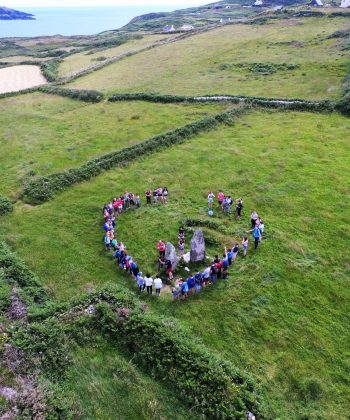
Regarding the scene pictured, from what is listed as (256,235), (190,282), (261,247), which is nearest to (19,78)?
(256,235)

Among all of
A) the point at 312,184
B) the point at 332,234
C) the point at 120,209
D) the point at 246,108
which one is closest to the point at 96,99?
the point at 246,108

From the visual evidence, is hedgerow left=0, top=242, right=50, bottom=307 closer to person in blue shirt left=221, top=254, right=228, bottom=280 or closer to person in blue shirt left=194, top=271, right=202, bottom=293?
person in blue shirt left=194, top=271, right=202, bottom=293

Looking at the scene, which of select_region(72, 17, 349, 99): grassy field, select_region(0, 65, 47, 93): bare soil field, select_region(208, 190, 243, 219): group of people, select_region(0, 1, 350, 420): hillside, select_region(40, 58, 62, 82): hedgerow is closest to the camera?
select_region(0, 1, 350, 420): hillside

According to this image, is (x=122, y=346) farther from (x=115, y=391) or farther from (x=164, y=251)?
(x=164, y=251)

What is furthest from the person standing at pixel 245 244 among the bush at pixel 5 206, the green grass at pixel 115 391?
the bush at pixel 5 206

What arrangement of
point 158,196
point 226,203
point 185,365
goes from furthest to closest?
1. point 158,196
2. point 226,203
3. point 185,365

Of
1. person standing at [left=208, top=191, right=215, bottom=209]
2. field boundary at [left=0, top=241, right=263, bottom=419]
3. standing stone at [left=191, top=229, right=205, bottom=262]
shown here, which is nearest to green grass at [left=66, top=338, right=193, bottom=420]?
field boundary at [left=0, top=241, right=263, bottom=419]

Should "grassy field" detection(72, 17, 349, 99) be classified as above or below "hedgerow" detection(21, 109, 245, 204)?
above
